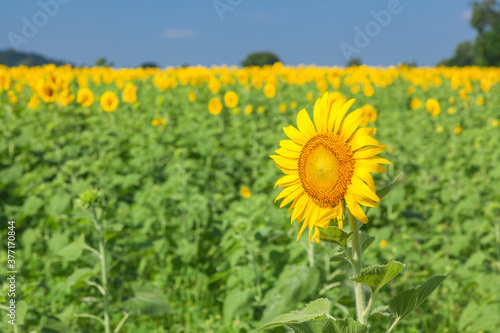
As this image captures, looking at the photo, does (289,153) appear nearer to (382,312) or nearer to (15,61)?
(382,312)

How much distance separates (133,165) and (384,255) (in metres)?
2.98

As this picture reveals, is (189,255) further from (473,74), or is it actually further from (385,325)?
(473,74)

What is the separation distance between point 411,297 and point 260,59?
45920 mm

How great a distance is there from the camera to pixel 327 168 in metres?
1.25

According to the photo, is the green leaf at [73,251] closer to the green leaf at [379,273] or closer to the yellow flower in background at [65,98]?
the green leaf at [379,273]

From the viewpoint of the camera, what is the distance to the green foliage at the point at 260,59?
44.3 meters

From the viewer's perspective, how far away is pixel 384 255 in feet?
11.6

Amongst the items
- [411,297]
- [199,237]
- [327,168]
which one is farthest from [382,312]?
[199,237]

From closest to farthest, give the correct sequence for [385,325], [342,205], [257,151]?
[342,205] → [385,325] → [257,151]

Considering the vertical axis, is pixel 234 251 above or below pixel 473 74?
below

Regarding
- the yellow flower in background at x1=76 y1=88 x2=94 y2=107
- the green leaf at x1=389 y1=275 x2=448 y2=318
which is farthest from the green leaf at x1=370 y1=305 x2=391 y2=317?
the yellow flower in background at x1=76 y1=88 x2=94 y2=107

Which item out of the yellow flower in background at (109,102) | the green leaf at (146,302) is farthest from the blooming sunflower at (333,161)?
the yellow flower in background at (109,102)

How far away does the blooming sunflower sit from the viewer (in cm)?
122

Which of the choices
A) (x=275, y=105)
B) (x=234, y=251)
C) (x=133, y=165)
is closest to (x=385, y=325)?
(x=234, y=251)
